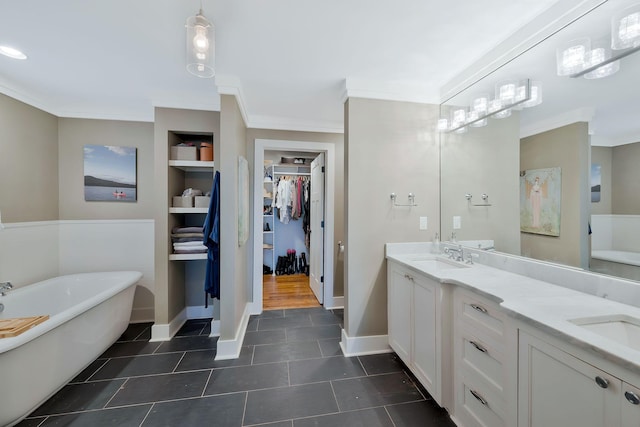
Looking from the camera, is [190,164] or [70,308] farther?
[190,164]

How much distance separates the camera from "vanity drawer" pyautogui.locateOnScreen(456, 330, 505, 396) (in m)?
1.23

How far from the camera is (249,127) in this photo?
125 inches

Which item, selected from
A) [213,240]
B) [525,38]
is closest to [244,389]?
[213,240]

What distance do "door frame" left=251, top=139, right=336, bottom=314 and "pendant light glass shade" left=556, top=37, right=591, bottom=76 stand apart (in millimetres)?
2310

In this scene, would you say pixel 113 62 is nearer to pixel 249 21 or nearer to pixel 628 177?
pixel 249 21

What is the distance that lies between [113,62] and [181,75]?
480 mm

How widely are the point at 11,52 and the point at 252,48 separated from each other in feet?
5.99

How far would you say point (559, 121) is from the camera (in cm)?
151

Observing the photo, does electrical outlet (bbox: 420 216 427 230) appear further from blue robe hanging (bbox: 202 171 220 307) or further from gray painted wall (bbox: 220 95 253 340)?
blue robe hanging (bbox: 202 171 220 307)

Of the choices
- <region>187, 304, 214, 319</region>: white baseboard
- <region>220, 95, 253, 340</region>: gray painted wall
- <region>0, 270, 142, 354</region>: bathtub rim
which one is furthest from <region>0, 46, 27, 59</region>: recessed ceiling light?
<region>187, 304, 214, 319</region>: white baseboard

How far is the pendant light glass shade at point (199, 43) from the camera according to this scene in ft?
4.19

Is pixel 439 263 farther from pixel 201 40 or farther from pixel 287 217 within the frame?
pixel 287 217

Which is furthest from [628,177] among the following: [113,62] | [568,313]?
[113,62]

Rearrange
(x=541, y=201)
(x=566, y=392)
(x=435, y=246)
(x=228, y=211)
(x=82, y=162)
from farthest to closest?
1. (x=82, y=162)
2. (x=435, y=246)
3. (x=228, y=211)
4. (x=541, y=201)
5. (x=566, y=392)
